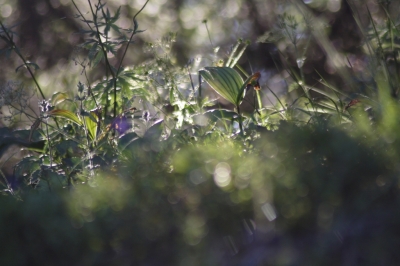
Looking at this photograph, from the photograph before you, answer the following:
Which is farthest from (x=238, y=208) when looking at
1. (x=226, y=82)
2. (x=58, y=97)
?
(x=58, y=97)

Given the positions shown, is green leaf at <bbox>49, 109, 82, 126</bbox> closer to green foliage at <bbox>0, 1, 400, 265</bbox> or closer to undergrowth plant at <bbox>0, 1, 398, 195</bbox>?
undergrowth plant at <bbox>0, 1, 398, 195</bbox>

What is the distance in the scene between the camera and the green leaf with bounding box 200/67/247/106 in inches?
113

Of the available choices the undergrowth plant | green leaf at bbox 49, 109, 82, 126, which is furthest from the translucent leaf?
green leaf at bbox 49, 109, 82, 126

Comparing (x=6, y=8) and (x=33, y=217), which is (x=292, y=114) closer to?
(x=33, y=217)

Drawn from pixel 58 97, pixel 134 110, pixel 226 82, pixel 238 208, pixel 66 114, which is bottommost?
pixel 238 208

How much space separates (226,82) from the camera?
113 inches

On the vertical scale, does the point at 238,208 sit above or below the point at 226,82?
below

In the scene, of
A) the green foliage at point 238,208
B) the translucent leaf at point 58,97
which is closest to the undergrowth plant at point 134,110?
the translucent leaf at point 58,97

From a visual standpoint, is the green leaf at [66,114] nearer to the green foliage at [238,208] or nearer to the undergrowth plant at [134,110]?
the undergrowth plant at [134,110]

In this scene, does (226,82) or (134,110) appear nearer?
(226,82)

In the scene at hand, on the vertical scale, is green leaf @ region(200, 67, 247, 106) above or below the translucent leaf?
below

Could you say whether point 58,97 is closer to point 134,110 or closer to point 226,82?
point 134,110

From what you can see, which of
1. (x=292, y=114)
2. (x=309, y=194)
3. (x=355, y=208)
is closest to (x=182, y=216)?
(x=309, y=194)

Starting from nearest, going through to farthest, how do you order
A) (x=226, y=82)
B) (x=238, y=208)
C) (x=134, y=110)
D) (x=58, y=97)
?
(x=238, y=208) < (x=226, y=82) < (x=134, y=110) < (x=58, y=97)
